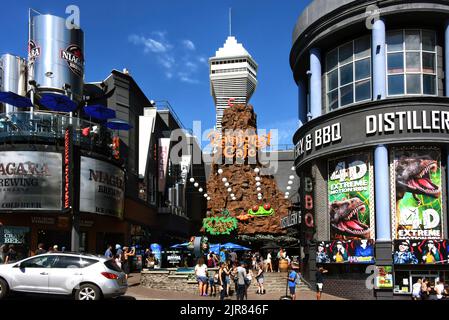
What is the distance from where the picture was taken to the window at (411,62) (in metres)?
26.1

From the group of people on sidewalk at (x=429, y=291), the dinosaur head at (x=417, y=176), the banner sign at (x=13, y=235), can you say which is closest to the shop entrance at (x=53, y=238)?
the banner sign at (x=13, y=235)

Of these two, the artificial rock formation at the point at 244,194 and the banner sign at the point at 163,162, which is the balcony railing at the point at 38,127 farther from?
the artificial rock formation at the point at 244,194

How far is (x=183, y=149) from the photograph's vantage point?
62312 mm

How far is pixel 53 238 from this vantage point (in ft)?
113

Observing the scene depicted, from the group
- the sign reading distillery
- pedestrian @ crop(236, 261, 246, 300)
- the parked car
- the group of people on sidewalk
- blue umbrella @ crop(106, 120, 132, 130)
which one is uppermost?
blue umbrella @ crop(106, 120, 132, 130)

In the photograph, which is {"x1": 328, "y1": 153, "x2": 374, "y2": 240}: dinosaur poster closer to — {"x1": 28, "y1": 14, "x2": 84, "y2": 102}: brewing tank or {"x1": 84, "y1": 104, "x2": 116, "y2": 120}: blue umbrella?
{"x1": 84, "y1": 104, "x2": 116, "y2": 120}: blue umbrella

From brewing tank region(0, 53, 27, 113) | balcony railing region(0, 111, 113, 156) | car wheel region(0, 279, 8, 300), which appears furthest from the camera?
brewing tank region(0, 53, 27, 113)

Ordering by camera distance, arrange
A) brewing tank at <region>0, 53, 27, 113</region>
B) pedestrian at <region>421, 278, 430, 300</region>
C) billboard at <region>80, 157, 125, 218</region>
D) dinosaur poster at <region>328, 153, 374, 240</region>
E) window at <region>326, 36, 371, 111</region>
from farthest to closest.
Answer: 1. brewing tank at <region>0, 53, 27, 113</region>
2. billboard at <region>80, 157, 125, 218</region>
3. window at <region>326, 36, 371, 111</region>
4. dinosaur poster at <region>328, 153, 374, 240</region>
5. pedestrian at <region>421, 278, 430, 300</region>

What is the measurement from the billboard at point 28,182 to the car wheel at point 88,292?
17.1m

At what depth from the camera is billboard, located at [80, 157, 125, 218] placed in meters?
34.3

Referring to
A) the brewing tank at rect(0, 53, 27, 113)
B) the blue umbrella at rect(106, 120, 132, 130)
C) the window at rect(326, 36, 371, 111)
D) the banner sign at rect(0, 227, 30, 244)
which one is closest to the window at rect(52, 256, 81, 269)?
the window at rect(326, 36, 371, 111)

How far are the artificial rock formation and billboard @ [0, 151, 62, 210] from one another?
3430 cm

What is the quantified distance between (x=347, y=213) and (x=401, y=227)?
271 cm

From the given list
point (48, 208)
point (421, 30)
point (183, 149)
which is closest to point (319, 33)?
point (421, 30)
